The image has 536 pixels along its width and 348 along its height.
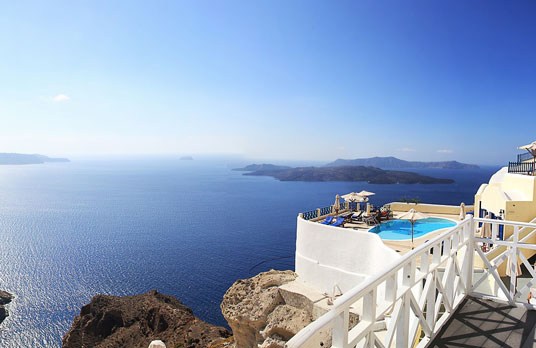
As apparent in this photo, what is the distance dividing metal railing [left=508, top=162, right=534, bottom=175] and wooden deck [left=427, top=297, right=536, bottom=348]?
1197cm

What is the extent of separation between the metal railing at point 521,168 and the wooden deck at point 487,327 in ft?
39.3

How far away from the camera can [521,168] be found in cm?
1449

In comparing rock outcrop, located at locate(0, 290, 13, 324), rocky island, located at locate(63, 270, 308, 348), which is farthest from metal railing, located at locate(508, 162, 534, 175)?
rock outcrop, located at locate(0, 290, 13, 324)

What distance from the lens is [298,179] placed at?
156 m

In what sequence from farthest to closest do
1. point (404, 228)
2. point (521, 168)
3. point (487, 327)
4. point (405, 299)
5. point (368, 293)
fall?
point (404, 228), point (521, 168), point (487, 327), point (405, 299), point (368, 293)

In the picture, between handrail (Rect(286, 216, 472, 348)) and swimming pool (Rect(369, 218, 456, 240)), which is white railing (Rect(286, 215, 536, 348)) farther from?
swimming pool (Rect(369, 218, 456, 240))

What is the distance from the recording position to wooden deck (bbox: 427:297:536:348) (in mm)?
3254

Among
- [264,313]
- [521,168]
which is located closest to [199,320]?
[264,313]

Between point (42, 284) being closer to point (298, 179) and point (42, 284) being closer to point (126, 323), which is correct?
point (126, 323)

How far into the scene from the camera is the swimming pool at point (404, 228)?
16.2 m

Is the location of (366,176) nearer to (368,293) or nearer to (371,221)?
(371,221)

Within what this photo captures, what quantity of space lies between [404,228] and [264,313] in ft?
28.6

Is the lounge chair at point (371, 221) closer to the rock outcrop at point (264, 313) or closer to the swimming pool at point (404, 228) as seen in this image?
the swimming pool at point (404, 228)

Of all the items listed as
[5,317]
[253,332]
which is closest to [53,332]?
[5,317]
